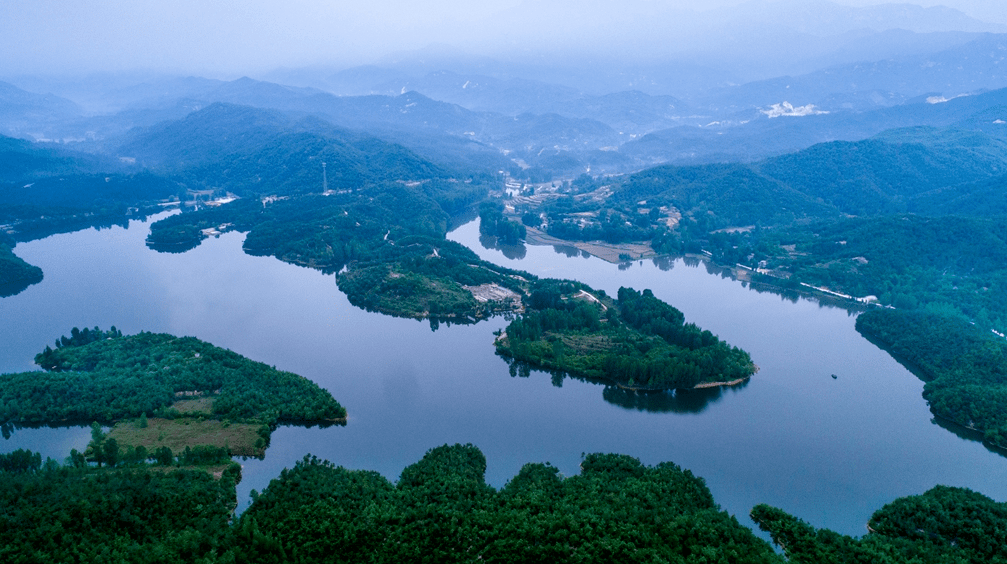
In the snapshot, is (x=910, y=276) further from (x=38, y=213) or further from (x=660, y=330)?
(x=38, y=213)

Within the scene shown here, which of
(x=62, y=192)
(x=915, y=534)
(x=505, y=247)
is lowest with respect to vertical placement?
(x=505, y=247)

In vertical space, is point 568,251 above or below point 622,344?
below

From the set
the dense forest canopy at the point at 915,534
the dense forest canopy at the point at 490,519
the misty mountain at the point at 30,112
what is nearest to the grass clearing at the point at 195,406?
the dense forest canopy at the point at 490,519

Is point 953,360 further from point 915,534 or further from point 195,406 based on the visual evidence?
point 195,406

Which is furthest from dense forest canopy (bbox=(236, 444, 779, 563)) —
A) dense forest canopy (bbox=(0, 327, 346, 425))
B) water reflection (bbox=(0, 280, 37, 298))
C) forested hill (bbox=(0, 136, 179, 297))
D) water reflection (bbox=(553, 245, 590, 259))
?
forested hill (bbox=(0, 136, 179, 297))

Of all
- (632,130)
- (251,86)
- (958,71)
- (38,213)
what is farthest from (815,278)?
(251,86)

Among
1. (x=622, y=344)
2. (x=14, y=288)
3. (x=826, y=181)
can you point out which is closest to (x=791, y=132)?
(x=826, y=181)
